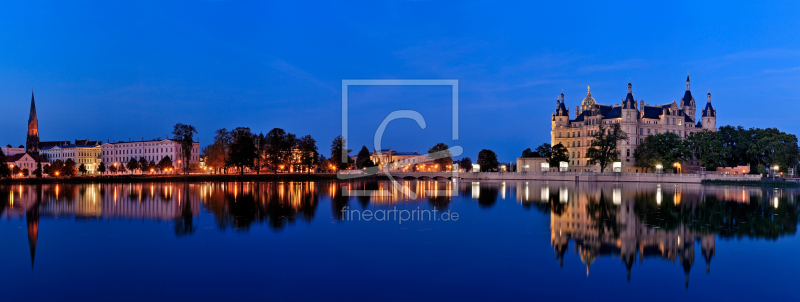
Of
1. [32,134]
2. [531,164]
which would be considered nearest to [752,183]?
[531,164]

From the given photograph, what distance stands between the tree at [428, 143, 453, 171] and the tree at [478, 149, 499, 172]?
7614 millimetres

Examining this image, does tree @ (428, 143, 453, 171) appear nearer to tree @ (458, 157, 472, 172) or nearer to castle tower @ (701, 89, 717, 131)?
tree @ (458, 157, 472, 172)

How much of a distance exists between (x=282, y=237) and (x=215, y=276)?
7371 millimetres

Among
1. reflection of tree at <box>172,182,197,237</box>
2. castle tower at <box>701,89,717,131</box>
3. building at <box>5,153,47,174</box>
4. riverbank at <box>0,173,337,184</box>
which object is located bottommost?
reflection of tree at <box>172,182,197,237</box>

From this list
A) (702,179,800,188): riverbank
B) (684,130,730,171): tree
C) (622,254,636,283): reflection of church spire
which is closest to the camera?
(622,254,636,283): reflection of church spire

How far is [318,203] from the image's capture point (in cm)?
4097

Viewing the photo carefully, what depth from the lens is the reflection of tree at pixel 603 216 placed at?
2586cm

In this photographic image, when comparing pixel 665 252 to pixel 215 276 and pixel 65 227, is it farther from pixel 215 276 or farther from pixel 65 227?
pixel 65 227

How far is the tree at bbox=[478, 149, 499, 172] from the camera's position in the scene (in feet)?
406

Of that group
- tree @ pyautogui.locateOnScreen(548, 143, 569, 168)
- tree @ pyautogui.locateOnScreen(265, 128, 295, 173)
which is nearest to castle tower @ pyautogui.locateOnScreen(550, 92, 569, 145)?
tree @ pyautogui.locateOnScreen(548, 143, 569, 168)

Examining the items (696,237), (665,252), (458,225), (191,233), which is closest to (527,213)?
(458,225)

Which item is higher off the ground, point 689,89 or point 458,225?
point 689,89

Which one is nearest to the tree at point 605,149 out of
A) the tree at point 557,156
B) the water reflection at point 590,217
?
the tree at point 557,156

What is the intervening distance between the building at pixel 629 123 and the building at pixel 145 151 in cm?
8211
